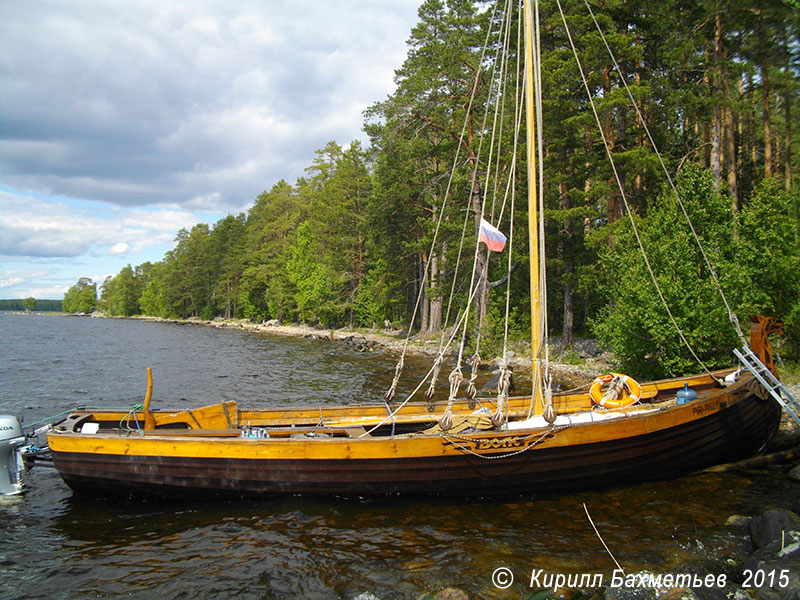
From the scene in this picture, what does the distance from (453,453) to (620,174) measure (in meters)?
20.4

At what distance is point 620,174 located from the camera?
945 inches

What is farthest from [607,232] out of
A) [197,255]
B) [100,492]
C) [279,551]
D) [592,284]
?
[197,255]

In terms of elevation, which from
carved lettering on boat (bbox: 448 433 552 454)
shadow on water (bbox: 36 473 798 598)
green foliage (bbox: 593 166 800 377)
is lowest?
shadow on water (bbox: 36 473 798 598)

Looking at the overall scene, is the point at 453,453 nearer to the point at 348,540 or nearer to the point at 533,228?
the point at 348,540

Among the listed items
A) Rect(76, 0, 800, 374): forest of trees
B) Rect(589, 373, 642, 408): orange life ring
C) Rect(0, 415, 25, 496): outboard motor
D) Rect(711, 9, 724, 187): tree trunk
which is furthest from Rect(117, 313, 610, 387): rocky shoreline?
Rect(0, 415, 25, 496): outboard motor

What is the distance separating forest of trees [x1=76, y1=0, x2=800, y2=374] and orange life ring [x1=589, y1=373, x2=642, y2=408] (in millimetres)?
5418

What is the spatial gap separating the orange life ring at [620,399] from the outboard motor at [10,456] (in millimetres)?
13258

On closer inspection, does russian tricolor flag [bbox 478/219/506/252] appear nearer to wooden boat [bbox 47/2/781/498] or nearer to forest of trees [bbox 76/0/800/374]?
wooden boat [bbox 47/2/781/498]

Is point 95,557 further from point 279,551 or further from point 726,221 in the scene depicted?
point 726,221

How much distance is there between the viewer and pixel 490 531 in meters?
8.44

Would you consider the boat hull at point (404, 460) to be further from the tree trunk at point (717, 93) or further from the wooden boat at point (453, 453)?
the tree trunk at point (717, 93)

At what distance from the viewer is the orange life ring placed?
1143 centimetres

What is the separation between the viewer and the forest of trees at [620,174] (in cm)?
1631

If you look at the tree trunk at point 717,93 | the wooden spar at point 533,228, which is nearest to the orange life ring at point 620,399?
the wooden spar at point 533,228
